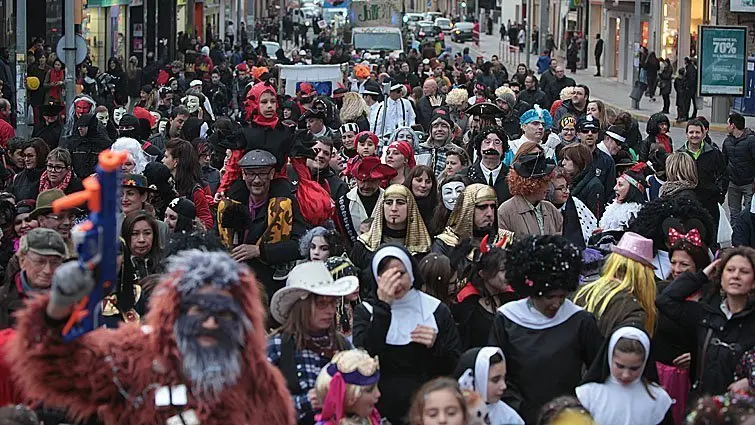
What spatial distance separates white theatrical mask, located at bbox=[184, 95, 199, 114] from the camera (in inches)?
776

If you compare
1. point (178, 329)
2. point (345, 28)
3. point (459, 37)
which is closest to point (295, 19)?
point (459, 37)

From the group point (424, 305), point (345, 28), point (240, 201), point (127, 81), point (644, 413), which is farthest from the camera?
point (345, 28)

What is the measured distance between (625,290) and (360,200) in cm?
365

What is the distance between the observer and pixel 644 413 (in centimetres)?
677

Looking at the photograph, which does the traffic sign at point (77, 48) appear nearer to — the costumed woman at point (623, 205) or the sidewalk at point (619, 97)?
the costumed woman at point (623, 205)

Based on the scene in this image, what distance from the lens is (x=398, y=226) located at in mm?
9797

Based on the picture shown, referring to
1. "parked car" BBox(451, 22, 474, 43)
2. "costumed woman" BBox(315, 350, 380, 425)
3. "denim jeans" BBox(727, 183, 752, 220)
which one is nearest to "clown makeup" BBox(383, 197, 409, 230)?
"costumed woman" BBox(315, 350, 380, 425)

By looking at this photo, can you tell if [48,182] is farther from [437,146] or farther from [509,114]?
[509,114]

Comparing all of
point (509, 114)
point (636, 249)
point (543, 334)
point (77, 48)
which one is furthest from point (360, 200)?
point (77, 48)

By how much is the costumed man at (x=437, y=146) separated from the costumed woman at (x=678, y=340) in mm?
6082

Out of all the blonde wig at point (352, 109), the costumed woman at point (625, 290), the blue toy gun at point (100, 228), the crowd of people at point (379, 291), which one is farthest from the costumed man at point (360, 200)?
the blonde wig at point (352, 109)

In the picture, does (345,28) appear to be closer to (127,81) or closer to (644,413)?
(127,81)

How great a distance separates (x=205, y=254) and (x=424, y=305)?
243 centimetres

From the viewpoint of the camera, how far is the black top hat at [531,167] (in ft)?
34.4
